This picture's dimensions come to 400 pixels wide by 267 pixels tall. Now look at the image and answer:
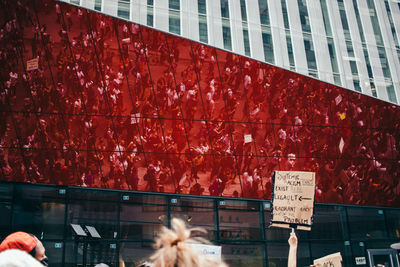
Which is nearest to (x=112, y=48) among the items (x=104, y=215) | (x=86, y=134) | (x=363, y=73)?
(x=86, y=134)

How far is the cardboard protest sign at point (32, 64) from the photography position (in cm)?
1252

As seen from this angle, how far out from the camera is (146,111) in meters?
12.9

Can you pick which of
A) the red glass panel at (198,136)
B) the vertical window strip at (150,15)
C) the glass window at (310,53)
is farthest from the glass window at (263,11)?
the red glass panel at (198,136)

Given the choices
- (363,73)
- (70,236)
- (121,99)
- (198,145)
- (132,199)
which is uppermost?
(363,73)

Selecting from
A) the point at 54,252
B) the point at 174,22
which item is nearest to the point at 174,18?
the point at 174,22

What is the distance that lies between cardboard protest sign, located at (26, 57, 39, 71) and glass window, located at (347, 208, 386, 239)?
11.5m

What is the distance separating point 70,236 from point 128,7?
7177 millimetres

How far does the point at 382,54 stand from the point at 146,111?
8910mm

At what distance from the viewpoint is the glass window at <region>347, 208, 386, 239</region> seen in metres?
14.4

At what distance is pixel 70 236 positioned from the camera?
12258 mm

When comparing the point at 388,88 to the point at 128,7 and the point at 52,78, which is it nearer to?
the point at 128,7

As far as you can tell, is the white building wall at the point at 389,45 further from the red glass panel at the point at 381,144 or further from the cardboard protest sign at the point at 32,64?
the cardboard protest sign at the point at 32,64

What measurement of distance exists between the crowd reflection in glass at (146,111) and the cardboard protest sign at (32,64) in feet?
0.36

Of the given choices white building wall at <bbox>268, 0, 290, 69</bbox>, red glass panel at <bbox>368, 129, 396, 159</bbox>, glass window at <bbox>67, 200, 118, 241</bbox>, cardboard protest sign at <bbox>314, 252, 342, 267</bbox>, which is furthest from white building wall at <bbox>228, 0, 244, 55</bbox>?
cardboard protest sign at <bbox>314, 252, 342, 267</bbox>
